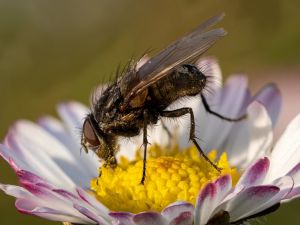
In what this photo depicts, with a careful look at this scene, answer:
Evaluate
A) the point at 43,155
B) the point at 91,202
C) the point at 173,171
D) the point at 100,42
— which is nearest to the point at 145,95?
the point at 173,171

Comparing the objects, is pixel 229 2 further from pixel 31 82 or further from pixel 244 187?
pixel 244 187

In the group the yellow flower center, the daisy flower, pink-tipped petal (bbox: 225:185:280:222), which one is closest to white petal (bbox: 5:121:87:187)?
the daisy flower

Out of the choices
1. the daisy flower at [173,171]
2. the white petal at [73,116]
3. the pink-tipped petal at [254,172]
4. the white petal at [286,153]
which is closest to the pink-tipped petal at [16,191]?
the daisy flower at [173,171]

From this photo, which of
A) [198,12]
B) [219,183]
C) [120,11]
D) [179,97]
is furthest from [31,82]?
[219,183]

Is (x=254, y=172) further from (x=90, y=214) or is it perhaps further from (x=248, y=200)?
(x=90, y=214)

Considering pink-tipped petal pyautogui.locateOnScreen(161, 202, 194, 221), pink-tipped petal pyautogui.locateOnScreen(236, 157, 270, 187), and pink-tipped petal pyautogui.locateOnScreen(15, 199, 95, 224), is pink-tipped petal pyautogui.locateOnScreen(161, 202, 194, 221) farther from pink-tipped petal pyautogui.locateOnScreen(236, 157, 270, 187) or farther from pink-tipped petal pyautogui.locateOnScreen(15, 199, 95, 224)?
pink-tipped petal pyautogui.locateOnScreen(15, 199, 95, 224)

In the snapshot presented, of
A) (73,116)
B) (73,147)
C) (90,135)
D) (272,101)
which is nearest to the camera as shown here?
(90,135)
